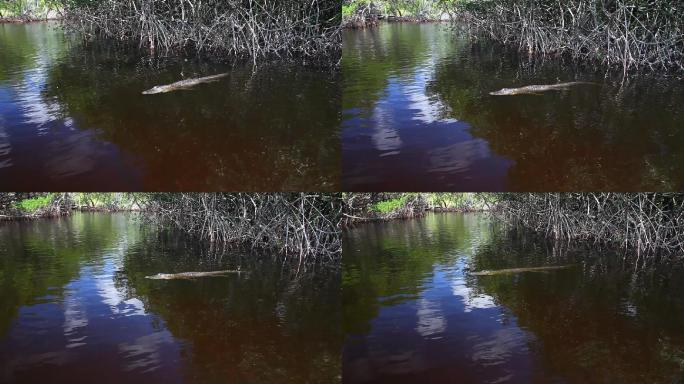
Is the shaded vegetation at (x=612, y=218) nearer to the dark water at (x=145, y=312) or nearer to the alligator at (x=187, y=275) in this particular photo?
the dark water at (x=145, y=312)

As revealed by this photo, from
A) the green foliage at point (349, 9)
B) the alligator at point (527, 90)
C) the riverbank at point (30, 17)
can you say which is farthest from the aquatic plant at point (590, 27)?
the riverbank at point (30, 17)

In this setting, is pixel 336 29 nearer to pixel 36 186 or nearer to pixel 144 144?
pixel 144 144

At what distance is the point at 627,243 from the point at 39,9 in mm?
4661

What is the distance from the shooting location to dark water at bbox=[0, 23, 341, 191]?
3961mm

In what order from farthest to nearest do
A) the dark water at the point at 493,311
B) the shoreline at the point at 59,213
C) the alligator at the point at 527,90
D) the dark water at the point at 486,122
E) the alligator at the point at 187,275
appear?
the alligator at the point at 187,275
the shoreline at the point at 59,213
the alligator at the point at 527,90
the dark water at the point at 486,122
the dark water at the point at 493,311

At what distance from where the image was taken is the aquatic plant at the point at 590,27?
4.16 m

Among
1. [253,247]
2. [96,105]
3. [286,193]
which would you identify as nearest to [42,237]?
[96,105]

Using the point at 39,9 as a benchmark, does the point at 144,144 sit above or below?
below

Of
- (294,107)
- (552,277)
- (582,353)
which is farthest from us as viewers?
(552,277)

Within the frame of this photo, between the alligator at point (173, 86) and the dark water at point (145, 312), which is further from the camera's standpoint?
the alligator at point (173, 86)

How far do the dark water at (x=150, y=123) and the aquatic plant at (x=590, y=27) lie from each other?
3.90 ft

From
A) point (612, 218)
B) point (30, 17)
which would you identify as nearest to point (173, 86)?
point (30, 17)

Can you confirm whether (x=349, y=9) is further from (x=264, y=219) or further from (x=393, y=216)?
(x=264, y=219)

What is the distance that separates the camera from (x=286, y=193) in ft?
14.0
